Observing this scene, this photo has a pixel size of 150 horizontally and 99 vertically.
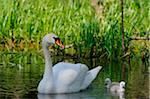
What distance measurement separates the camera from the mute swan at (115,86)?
39.6 ft

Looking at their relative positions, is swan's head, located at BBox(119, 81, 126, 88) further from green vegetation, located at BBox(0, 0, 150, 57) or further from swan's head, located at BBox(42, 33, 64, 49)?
green vegetation, located at BBox(0, 0, 150, 57)

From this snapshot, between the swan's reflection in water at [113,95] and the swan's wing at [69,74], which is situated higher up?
the swan's wing at [69,74]

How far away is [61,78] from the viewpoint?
12.5 m

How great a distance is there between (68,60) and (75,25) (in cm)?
125

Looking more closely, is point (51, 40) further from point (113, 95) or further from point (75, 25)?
point (75, 25)

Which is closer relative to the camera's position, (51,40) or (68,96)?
(68,96)

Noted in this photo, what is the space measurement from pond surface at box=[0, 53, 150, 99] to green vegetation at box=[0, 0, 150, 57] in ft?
1.32

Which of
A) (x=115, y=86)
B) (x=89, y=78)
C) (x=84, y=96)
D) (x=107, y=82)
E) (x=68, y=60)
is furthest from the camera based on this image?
(x=68, y=60)

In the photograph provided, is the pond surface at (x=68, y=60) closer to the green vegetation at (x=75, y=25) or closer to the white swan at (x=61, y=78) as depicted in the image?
the white swan at (x=61, y=78)

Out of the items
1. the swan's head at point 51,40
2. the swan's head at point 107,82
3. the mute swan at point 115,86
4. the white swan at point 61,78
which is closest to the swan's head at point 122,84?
the mute swan at point 115,86

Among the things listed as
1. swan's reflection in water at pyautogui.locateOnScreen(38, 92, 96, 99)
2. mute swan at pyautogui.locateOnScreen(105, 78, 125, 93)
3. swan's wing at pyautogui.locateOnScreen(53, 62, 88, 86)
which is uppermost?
swan's wing at pyautogui.locateOnScreen(53, 62, 88, 86)

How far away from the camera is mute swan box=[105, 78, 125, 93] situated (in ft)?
39.6

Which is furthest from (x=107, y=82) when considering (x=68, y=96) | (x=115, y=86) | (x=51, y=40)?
(x=51, y=40)

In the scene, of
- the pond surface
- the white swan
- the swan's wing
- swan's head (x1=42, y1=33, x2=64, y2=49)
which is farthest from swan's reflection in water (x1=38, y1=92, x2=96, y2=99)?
swan's head (x1=42, y1=33, x2=64, y2=49)
